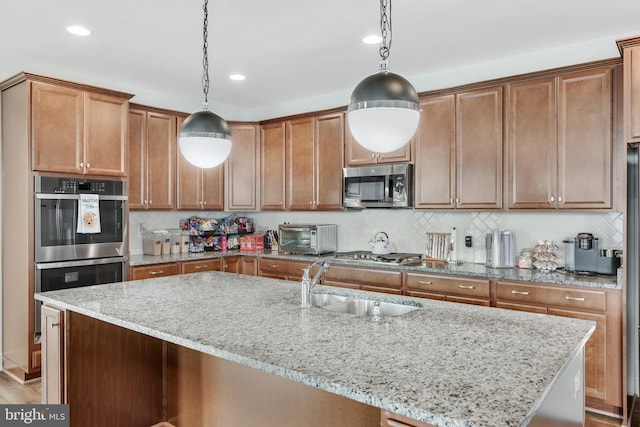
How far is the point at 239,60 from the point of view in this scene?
153 inches

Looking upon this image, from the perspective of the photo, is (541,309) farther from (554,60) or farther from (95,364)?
(95,364)

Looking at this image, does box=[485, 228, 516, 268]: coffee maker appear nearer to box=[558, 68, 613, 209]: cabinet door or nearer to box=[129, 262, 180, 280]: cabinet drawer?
box=[558, 68, 613, 209]: cabinet door

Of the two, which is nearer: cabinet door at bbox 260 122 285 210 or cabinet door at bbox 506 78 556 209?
cabinet door at bbox 506 78 556 209

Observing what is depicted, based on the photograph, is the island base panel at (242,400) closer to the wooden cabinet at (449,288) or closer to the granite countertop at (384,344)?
the granite countertop at (384,344)

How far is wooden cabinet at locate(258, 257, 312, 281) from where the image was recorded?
4551mm

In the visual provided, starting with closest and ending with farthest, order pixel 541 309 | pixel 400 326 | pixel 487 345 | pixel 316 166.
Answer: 1. pixel 487 345
2. pixel 400 326
3. pixel 541 309
4. pixel 316 166

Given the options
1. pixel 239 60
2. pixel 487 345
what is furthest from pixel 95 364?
pixel 239 60

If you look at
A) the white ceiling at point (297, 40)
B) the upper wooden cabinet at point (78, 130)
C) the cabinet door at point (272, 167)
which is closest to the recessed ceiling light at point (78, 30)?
the white ceiling at point (297, 40)

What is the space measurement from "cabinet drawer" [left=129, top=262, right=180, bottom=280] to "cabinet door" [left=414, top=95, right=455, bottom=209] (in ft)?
8.04

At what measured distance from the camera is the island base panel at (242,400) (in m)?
1.82

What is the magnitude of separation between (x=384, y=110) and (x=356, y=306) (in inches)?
47.5

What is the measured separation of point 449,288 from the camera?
3.55 meters

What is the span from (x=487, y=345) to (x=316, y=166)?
11.3 feet

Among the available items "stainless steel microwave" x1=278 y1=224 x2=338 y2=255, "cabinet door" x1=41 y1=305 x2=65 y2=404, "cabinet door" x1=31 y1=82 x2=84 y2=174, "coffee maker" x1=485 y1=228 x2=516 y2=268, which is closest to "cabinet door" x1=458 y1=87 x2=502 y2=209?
"coffee maker" x1=485 y1=228 x2=516 y2=268
